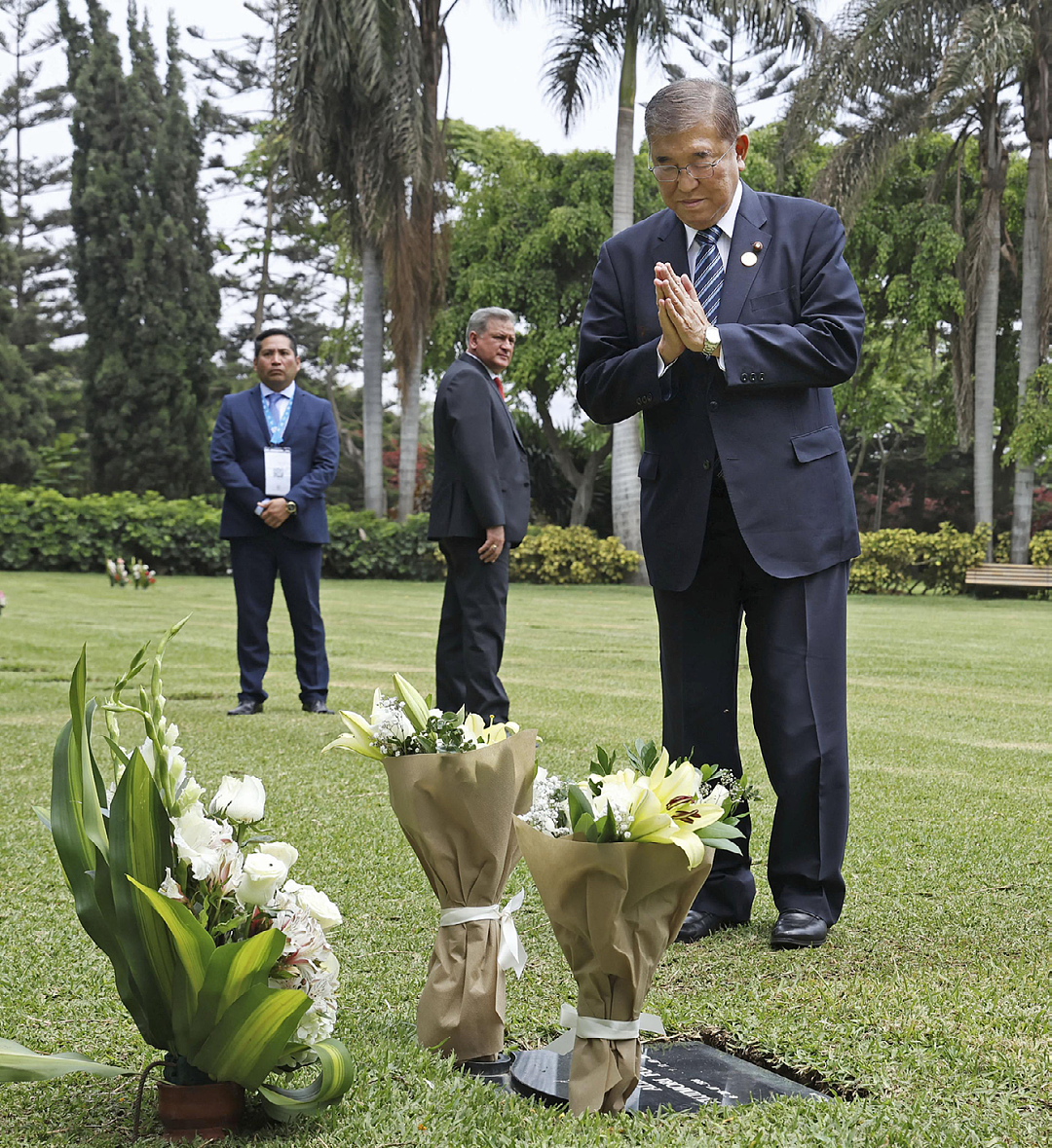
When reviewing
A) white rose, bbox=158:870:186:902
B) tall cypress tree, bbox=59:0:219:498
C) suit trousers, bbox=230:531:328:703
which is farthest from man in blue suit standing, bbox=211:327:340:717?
tall cypress tree, bbox=59:0:219:498

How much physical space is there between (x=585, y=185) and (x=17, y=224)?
2083cm

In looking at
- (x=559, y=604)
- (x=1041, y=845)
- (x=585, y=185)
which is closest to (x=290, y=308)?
(x=585, y=185)

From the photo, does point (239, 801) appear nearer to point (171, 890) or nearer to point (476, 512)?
point (171, 890)

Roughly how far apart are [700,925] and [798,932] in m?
0.25

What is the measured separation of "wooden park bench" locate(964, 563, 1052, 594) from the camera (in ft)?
69.0

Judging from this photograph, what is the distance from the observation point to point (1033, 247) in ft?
72.0

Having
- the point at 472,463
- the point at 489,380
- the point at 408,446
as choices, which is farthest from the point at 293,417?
the point at 408,446

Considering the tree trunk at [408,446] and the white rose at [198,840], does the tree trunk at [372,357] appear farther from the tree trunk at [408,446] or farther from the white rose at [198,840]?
the white rose at [198,840]

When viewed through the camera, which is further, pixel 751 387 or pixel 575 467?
pixel 575 467

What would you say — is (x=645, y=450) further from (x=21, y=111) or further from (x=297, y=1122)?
(x=21, y=111)

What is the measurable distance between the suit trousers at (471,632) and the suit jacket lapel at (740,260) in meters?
2.69

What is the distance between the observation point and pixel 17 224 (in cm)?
4031

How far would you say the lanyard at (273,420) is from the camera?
22.9 feet

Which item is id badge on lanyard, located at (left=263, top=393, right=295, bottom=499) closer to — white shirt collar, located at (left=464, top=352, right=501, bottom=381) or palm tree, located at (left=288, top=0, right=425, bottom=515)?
white shirt collar, located at (left=464, top=352, right=501, bottom=381)
